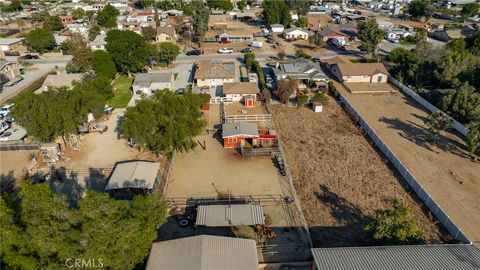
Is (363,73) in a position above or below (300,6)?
below

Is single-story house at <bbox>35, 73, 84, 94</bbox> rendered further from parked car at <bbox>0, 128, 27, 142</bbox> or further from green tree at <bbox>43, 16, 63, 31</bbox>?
green tree at <bbox>43, 16, 63, 31</bbox>

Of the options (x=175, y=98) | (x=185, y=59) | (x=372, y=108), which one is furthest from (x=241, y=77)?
(x=175, y=98)

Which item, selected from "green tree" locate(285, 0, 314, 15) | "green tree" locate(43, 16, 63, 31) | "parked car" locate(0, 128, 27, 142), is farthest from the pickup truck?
"green tree" locate(285, 0, 314, 15)

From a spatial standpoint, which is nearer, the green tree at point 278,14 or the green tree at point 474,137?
the green tree at point 474,137

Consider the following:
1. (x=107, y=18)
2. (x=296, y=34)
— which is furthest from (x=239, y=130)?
(x=107, y=18)

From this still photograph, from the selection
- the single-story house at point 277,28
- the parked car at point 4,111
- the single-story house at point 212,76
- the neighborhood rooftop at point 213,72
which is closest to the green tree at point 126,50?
the neighborhood rooftop at point 213,72

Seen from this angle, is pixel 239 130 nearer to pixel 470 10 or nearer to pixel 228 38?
pixel 228 38

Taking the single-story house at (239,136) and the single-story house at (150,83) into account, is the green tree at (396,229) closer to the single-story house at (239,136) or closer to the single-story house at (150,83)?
the single-story house at (239,136)
